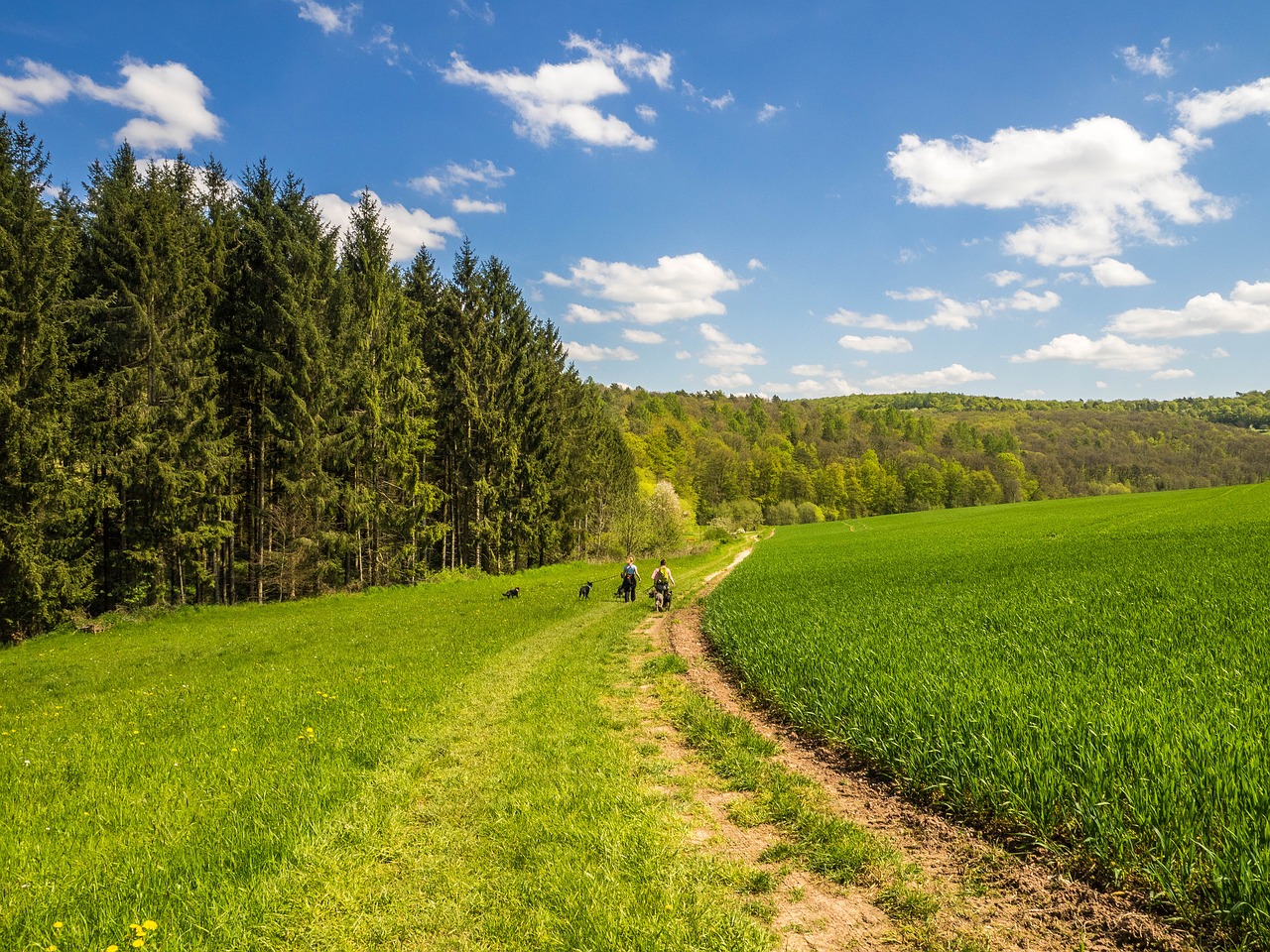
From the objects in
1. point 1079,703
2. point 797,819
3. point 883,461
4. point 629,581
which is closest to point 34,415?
point 629,581

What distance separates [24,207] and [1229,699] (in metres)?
30.9

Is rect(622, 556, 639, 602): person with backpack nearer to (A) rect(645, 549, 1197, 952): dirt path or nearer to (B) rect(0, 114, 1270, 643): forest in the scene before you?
(B) rect(0, 114, 1270, 643): forest

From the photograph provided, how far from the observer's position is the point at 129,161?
916 inches

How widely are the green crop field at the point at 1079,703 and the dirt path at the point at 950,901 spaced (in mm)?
271

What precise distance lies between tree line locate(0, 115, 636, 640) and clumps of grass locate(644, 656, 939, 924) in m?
22.8

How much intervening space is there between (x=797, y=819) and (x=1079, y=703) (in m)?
3.48

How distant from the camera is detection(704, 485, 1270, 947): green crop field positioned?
4.00 meters

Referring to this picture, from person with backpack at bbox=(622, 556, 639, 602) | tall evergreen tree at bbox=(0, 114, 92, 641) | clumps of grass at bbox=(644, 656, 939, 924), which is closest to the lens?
clumps of grass at bbox=(644, 656, 939, 924)

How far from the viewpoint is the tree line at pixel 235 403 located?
18.5m

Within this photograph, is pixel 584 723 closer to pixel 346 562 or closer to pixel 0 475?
pixel 0 475

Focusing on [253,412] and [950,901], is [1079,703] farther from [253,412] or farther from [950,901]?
[253,412]

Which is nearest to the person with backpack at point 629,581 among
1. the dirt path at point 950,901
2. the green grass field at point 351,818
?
the green grass field at point 351,818

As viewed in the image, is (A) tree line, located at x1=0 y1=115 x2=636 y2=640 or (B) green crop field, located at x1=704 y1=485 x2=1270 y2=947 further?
(A) tree line, located at x1=0 y1=115 x2=636 y2=640

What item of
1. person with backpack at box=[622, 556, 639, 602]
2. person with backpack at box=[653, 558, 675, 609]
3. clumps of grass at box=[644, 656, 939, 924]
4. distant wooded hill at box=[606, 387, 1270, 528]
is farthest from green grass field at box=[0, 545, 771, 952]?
distant wooded hill at box=[606, 387, 1270, 528]
